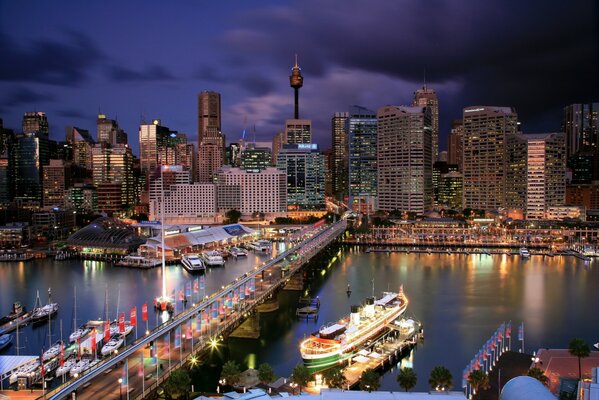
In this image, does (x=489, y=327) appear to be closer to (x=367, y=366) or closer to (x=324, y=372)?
(x=367, y=366)

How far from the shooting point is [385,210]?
7238cm

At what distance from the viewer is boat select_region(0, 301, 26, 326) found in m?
20.9

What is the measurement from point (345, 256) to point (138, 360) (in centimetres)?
2907

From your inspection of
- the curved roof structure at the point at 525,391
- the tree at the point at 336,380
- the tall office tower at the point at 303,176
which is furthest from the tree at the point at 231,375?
the tall office tower at the point at 303,176

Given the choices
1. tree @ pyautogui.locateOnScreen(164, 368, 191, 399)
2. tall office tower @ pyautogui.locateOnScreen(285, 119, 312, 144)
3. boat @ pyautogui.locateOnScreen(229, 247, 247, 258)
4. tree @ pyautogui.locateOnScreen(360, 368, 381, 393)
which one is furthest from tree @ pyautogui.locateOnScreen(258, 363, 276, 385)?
tall office tower @ pyautogui.locateOnScreen(285, 119, 312, 144)

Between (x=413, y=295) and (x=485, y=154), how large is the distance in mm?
49932

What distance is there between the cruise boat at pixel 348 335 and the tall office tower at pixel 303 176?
6070 centimetres

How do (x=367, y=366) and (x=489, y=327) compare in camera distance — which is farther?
(x=489, y=327)

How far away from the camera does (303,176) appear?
82.7 metres

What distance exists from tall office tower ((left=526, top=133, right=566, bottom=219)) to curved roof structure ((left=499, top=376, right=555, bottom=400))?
188 feet

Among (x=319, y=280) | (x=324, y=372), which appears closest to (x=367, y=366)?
(x=324, y=372)

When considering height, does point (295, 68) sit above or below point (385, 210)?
above

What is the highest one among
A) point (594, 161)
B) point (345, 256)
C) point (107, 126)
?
point (107, 126)

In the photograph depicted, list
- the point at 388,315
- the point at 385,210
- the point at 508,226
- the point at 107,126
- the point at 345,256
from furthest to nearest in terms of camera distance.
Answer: the point at 107,126 → the point at 385,210 → the point at 508,226 → the point at 345,256 → the point at 388,315
